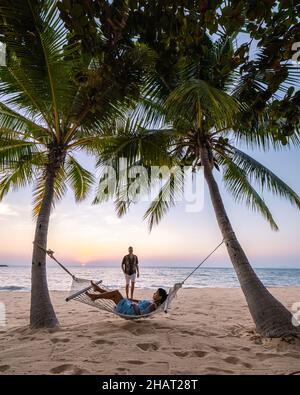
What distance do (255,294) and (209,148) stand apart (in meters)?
2.48

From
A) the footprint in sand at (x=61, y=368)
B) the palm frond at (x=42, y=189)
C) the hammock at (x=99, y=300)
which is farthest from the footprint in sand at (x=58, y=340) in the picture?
the palm frond at (x=42, y=189)

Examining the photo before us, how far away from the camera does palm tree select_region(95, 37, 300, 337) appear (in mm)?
3367

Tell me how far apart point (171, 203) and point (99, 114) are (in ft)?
9.23

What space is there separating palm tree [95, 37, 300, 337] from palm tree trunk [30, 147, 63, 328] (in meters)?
1.66

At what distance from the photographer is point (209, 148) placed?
16.1 ft

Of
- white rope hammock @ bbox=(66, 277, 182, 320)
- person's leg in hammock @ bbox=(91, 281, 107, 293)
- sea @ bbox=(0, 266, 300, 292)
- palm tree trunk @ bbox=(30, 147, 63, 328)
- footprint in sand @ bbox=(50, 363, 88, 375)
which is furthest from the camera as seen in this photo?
sea @ bbox=(0, 266, 300, 292)

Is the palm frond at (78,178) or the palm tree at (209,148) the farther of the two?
the palm frond at (78,178)

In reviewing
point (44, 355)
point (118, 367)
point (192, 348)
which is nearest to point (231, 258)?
point (192, 348)

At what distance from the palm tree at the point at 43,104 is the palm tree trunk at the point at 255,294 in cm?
214

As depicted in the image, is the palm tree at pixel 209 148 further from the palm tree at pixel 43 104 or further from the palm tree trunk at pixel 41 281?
the palm tree trunk at pixel 41 281

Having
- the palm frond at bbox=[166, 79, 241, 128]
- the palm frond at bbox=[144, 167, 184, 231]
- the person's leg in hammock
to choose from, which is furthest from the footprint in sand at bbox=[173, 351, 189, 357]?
the palm frond at bbox=[144, 167, 184, 231]

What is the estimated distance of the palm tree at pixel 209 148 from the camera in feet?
11.0

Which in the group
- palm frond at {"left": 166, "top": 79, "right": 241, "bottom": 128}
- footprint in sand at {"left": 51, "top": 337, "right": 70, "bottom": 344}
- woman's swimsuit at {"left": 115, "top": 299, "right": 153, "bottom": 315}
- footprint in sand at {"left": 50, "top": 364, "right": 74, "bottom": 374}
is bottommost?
footprint in sand at {"left": 51, "top": 337, "right": 70, "bottom": 344}

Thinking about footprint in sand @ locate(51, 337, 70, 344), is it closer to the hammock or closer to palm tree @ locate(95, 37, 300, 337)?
the hammock
